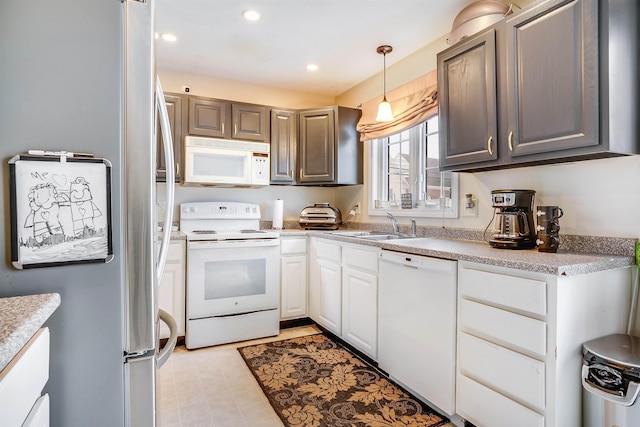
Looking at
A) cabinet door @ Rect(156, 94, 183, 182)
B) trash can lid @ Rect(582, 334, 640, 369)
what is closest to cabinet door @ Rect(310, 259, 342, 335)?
cabinet door @ Rect(156, 94, 183, 182)

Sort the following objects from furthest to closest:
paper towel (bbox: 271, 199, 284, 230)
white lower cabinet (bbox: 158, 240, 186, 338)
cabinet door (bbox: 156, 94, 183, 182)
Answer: paper towel (bbox: 271, 199, 284, 230), cabinet door (bbox: 156, 94, 183, 182), white lower cabinet (bbox: 158, 240, 186, 338)

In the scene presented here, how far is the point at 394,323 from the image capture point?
2.14 meters

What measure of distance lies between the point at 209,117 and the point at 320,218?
145 centimetres

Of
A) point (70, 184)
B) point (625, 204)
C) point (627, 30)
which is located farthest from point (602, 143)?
point (70, 184)

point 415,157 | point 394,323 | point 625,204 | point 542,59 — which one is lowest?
point 394,323

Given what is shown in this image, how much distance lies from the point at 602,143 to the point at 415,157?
65.8 inches

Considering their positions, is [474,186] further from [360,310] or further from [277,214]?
[277,214]

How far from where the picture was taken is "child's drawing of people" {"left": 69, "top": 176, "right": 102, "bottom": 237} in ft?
2.81

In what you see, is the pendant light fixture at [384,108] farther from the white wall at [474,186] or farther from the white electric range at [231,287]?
the white electric range at [231,287]

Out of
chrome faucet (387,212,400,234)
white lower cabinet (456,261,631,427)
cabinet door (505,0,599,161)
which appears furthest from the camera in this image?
chrome faucet (387,212,400,234)

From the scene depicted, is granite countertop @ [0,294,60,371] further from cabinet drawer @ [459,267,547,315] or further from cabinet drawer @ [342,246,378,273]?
cabinet drawer @ [342,246,378,273]

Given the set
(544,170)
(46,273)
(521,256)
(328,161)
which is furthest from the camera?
(328,161)

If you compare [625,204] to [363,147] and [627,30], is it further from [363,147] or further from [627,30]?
[363,147]

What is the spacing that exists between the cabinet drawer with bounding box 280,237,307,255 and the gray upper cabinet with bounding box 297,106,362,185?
0.69m
